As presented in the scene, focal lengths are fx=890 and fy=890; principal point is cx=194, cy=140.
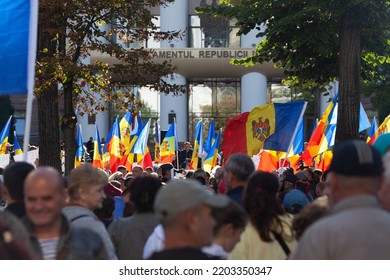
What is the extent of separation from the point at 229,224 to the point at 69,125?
12.4 metres

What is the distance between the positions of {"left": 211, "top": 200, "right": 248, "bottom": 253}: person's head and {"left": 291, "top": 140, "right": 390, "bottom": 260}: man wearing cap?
1475mm

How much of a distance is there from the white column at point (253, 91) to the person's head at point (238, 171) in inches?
1648

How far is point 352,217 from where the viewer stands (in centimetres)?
380

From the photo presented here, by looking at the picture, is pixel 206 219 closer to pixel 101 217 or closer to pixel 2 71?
pixel 101 217

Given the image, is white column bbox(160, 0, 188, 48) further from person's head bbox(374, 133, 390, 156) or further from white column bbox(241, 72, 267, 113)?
person's head bbox(374, 133, 390, 156)

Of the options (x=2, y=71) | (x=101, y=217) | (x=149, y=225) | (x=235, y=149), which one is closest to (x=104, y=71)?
(x=235, y=149)

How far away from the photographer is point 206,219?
4352 mm

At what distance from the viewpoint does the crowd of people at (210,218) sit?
3.83 meters

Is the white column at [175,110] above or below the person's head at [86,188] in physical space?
above

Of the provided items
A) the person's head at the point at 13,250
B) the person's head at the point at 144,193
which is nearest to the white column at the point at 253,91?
the person's head at the point at 144,193

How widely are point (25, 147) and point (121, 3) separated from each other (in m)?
9.64

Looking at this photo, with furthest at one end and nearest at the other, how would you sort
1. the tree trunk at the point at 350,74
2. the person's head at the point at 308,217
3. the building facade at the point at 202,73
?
1. the building facade at the point at 202,73
2. the tree trunk at the point at 350,74
3. the person's head at the point at 308,217

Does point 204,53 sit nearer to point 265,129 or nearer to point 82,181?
point 265,129

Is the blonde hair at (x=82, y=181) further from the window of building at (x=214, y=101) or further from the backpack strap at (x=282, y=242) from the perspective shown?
the window of building at (x=214, y=101)
